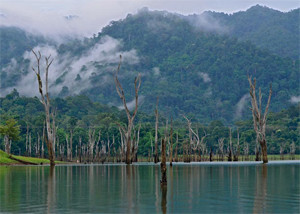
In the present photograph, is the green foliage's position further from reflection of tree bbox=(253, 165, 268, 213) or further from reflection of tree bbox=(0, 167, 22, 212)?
reflection of tree bbox=(253, 165, 268, 213)

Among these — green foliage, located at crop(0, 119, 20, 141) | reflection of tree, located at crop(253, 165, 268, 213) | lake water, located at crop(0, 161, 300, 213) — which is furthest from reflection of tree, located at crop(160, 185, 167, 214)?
green foliage, located at crop(0, 119, 20, 141)

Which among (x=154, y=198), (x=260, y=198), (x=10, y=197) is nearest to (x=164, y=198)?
(x=154, y=198)

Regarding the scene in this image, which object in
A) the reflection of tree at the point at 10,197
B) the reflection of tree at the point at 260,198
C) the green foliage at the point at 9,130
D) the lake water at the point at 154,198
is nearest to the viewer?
the reflection of tree at the point at 260,198

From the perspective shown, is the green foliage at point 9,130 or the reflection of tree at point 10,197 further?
the green foliage at point 9,130

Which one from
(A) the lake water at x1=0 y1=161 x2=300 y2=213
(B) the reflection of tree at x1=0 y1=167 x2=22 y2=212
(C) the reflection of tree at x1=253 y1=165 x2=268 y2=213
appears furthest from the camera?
(B) the reflection of tree at x1=0 y1=167 x2=22 y2=212

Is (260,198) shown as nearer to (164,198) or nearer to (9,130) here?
(164,198)

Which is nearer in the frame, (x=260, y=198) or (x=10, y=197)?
(x=260, y=198)

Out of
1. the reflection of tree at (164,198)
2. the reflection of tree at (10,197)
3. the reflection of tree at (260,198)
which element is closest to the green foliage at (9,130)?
the reflection of tree at (10,197)

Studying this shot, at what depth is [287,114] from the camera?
644 feet

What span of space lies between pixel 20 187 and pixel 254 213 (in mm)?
16675

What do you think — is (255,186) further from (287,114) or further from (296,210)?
(287,114)

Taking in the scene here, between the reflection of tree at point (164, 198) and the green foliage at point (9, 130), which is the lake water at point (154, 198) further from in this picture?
the green foliage at point (9, 130)

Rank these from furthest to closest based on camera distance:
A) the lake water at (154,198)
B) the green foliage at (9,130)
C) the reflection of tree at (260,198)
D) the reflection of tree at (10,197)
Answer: the green foliage at (9,130) < the reflection of tree at (10,197) < the lake water at (154,198) < the reflection of tree at (260,198)

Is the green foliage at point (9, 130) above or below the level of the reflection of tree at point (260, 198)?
above
